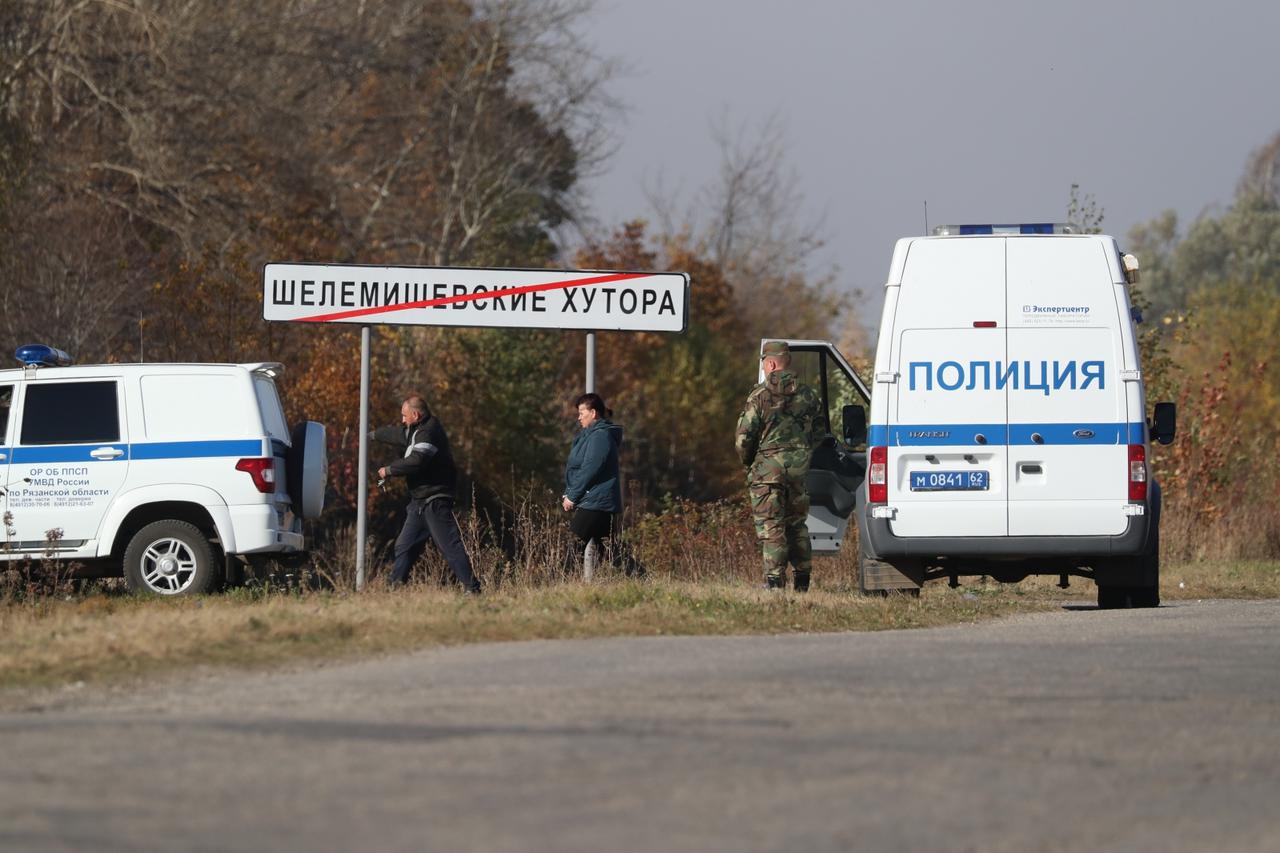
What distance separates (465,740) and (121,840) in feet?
5.88

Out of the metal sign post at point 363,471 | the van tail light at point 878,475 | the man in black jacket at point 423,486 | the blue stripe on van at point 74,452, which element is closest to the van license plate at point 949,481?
the van tail light at point 878,475

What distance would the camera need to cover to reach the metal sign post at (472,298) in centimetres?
A: 1625

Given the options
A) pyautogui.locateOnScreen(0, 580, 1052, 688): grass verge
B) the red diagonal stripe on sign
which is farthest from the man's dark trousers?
the red diagonal stripe on sign

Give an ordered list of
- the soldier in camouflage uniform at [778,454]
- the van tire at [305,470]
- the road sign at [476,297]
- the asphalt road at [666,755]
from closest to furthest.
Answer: the asphalt road at [666,755] → the soldier in camouflage uniform at [778,454] → the van tire at [305,470] → the road sign at [476,297]

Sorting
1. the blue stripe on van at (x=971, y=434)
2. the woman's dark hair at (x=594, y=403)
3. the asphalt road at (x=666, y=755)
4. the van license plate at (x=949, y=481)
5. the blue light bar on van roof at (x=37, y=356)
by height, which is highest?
the blue light bar on van roof at (x=37, y=356)

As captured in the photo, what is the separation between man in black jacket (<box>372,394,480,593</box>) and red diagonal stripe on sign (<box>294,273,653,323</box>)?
130 cm

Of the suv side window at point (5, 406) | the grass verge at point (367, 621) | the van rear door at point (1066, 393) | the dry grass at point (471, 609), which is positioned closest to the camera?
the grass verge at point (367, 621)

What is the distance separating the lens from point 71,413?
1523 centimetres

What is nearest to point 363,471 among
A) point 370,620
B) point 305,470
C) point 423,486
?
point 305,470

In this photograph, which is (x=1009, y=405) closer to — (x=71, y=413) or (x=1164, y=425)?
(x=1164, y=425)

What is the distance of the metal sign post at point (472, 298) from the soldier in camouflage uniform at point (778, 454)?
6.95ft

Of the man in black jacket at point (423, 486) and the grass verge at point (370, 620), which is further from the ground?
the man in black jacket at point (423, 486)

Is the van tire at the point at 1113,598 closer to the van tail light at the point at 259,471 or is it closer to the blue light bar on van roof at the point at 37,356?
the van tail light at the point at 259,471

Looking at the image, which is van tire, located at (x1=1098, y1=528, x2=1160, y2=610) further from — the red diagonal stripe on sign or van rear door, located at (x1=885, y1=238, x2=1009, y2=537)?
the red diagonal stripe on sign
